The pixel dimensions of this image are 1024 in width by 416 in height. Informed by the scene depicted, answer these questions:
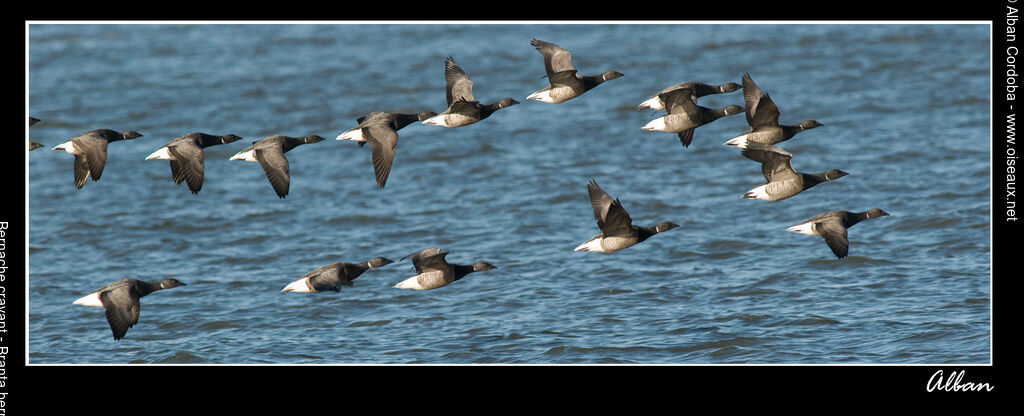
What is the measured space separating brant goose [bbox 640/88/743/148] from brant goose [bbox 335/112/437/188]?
2882 millimetres

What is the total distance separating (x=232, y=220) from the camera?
25.2 m

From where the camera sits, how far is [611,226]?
1439 centimetres

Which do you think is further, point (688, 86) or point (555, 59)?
point (555, 59)

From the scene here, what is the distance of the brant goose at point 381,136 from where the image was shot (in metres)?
13.9

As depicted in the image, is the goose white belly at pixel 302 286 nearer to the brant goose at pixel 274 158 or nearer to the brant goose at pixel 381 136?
the brant goose at pixel 274 158

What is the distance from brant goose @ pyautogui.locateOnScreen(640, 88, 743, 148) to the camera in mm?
15016

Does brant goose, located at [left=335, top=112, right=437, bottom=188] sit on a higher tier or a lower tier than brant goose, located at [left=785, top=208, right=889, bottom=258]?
higher

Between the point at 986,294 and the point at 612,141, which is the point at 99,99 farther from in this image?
the point at 986,294

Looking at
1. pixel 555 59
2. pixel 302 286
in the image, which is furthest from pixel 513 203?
pixel 302 286

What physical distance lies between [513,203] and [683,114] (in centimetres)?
1048

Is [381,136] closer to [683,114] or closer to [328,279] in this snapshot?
[328,279]

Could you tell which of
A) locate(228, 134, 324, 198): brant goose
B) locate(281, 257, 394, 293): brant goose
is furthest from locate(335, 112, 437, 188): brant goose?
locate(281, 257, 394, 293): brant goose

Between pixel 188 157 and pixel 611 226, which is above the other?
pixel 188 157

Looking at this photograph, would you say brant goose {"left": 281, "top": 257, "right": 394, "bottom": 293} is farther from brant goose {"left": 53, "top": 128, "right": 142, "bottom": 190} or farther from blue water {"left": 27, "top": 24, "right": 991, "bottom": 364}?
blue water {"left": 27, "top": 24, "right": 991, "bottom": 364}
